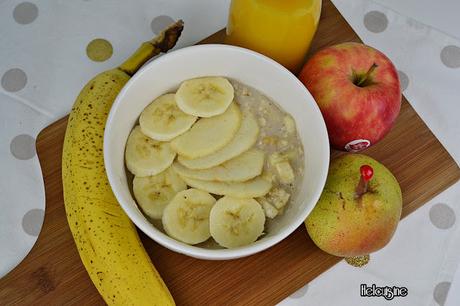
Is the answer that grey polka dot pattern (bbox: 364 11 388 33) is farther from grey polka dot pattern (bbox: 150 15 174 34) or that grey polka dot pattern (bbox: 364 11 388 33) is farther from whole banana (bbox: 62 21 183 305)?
whole banana (bbox: 62 21 183 305)

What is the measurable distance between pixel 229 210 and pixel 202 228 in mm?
36

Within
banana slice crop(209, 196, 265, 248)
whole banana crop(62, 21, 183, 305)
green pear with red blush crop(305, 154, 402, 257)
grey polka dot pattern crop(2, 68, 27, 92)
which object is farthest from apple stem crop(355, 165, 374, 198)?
grey polka dot pattern crop(2, 68, 27, 92)

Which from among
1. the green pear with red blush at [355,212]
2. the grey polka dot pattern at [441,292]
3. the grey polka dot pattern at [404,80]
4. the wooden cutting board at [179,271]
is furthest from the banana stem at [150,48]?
the grey polka dot pattern at [441,292]

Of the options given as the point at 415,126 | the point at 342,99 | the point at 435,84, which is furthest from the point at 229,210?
the point at 435,84

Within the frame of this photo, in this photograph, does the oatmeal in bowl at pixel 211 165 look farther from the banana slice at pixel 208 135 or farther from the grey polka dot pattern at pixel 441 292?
the grey polka dot pattern at pixel 441 292

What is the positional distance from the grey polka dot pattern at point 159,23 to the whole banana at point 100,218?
0.21 m

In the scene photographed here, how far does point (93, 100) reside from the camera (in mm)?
709

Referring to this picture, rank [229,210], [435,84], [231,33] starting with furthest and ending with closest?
1. [435,84]
2. [231,33]
3. [229,210]

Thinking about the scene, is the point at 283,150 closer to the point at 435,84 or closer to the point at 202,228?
the point at 202,228

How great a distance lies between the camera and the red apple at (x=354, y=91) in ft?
2.25

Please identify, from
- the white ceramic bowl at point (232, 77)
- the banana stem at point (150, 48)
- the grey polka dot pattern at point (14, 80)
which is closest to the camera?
the white ceramic bowl at point (232, 77)

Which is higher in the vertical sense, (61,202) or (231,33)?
(231,33)

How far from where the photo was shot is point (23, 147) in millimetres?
847

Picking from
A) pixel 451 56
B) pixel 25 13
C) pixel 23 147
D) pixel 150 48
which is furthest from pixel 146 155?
pixel 451 56
